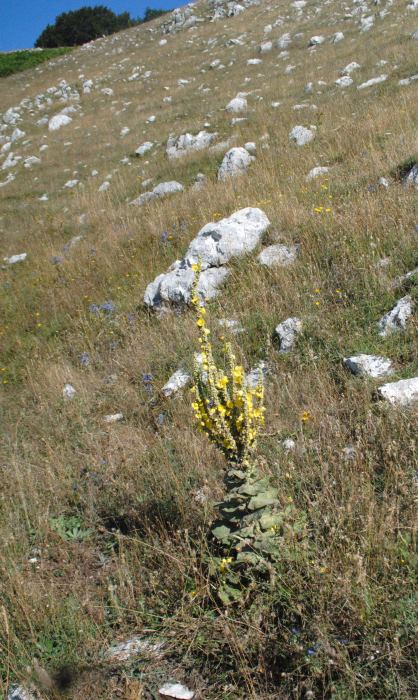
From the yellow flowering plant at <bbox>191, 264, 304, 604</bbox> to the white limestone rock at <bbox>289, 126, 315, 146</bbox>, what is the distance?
8742 mm

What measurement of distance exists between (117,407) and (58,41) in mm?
58760

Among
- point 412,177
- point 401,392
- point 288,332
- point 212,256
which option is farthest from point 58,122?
point 401,392

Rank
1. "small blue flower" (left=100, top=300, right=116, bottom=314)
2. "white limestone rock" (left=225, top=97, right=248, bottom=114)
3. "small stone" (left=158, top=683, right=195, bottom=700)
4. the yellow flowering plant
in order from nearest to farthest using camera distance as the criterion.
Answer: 1. "small stone" (left=158, top=683, right=195, bottom=700)
2. the yellow flowering plant
3. "small blue flower" (left=100, top=300, right=116, bottom=314)
4. "white limestone rock" (left=225, top=97, right=248, bottom=114)

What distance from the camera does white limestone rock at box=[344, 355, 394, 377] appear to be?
13.1ft

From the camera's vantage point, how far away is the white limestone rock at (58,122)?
2234 centimetres

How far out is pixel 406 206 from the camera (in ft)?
18.9

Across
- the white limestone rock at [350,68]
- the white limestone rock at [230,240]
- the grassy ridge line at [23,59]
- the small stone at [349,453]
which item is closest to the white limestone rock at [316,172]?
the white limestone rock at [230,240]

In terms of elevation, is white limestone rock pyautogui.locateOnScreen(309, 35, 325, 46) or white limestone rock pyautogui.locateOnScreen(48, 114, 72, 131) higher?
white limestone rock pyautogui.locateOnScreen(48, 114, 72, 131)

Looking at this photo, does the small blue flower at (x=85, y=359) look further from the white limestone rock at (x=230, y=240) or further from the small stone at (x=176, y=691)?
the small stone at (x=176, y=691)

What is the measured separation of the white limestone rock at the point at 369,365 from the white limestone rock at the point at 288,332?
73 cm

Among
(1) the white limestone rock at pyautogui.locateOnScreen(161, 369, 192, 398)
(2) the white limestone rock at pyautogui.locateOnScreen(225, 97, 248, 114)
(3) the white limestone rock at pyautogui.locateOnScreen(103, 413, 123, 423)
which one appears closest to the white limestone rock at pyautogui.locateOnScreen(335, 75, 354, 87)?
(2) the white limestone rock at pyautogui.locateOnScreen(225, 97, 248, 114)

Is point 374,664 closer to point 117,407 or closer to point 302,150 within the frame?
point 117,407

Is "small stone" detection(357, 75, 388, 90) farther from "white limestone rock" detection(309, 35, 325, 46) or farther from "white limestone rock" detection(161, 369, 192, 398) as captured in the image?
"white limestone rock" detection(161, 369, 192, 398)

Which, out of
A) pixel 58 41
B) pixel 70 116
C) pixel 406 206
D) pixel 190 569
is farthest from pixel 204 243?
pixel 58 41
